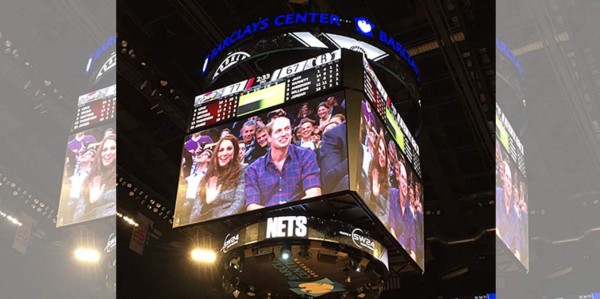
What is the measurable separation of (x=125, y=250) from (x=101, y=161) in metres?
4.27

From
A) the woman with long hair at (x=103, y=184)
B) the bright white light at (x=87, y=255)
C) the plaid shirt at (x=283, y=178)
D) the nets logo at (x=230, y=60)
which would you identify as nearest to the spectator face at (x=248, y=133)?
the plaid shirt at (x=283, y=178)

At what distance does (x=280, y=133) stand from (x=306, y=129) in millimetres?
283

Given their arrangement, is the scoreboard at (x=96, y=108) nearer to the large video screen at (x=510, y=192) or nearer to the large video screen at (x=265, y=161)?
the large video screen at (x=265, y=161)

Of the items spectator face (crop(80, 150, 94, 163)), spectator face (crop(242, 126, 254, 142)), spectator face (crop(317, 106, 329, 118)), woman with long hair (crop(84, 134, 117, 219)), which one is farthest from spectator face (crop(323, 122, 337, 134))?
spectator face (crop(80, 150, 94, 163))

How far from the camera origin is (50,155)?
1005 centimetres

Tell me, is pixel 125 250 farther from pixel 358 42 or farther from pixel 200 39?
pixel 358 42

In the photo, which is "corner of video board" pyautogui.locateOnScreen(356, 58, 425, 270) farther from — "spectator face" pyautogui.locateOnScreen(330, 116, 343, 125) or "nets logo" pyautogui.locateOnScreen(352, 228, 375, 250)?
"nets logo" pyautogui.locateOnScreen(352, 228, 375, 250)

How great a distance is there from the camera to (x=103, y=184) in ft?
23.2

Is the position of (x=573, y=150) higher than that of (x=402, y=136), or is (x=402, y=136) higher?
(x=573, y=150)

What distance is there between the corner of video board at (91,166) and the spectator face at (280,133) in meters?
2.12

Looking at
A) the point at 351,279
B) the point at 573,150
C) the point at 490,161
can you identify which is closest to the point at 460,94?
the point at 490,161

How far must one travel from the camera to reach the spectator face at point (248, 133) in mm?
6102

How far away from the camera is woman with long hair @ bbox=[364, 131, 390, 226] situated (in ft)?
18.2

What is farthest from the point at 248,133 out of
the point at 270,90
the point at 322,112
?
the point at 322,112
